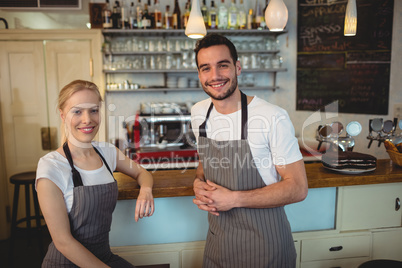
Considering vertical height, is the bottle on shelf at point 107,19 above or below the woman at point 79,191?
above

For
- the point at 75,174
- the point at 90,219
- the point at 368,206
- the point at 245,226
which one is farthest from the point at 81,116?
the point at 368,206

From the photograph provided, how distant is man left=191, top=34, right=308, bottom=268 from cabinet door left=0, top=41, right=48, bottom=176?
3037 millimetres

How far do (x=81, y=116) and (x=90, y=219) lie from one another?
462mm

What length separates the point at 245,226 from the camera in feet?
5.12

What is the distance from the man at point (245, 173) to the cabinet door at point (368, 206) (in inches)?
27.7

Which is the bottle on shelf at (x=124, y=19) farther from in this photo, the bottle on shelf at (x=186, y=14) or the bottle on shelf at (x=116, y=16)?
the bottle on shelf at (x=186, y=14)

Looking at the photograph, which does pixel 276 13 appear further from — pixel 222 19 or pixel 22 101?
pixel 22 101

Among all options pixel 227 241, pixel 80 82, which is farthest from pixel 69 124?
pixel 227 241

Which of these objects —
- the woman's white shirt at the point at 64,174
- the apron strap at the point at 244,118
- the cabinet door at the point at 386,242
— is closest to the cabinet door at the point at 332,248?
the cabinet door at the point at 386,242

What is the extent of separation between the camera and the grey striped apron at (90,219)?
4.64 feet

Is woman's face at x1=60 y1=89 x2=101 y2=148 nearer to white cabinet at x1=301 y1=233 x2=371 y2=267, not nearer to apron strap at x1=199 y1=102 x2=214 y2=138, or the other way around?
apron strap at x1=199 y1=102 x2=214 y2=138

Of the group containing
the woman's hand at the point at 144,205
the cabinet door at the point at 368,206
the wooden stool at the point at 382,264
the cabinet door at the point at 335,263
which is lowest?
the cabinet door at the point at 335,263

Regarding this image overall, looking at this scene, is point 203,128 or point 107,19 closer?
point 203,128

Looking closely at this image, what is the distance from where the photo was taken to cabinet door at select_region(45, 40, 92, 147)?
13.0ft
